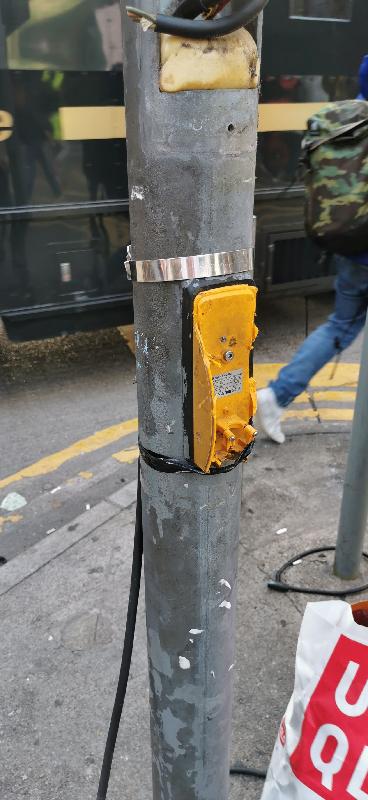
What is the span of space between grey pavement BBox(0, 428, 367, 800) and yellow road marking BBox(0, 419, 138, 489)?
70 cm

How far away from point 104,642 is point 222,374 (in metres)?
1.85

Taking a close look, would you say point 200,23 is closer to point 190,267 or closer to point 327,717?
point 190,267

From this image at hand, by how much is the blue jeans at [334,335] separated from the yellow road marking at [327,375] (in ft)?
3.22

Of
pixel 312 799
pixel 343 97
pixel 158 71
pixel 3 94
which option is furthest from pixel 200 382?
pixel 343 97

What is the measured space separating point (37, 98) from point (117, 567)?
283 cm

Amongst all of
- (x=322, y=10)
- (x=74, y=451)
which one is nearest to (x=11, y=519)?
(x=74, y=451)

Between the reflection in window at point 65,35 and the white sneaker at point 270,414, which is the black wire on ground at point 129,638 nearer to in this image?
the white sneaker at point 270,414

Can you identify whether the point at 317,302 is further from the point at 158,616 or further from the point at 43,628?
the point at 158,616

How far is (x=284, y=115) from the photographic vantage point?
16.1 ft

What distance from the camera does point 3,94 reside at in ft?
12.8

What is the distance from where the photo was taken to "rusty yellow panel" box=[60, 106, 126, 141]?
412 centimetres

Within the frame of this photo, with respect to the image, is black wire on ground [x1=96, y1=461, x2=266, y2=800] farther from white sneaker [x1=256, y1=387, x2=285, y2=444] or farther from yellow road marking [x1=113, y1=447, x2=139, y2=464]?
white sneaker [x1=256, y1=387, x2=285, y2=444]

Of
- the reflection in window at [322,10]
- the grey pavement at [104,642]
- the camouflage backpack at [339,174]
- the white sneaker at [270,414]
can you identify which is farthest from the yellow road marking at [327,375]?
the reflection in window at [322,10]

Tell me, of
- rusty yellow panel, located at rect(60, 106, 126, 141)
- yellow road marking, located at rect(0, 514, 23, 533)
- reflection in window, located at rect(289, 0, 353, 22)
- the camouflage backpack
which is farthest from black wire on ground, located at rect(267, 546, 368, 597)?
reflection in window, located at rect(289, 0, 353, 22)
